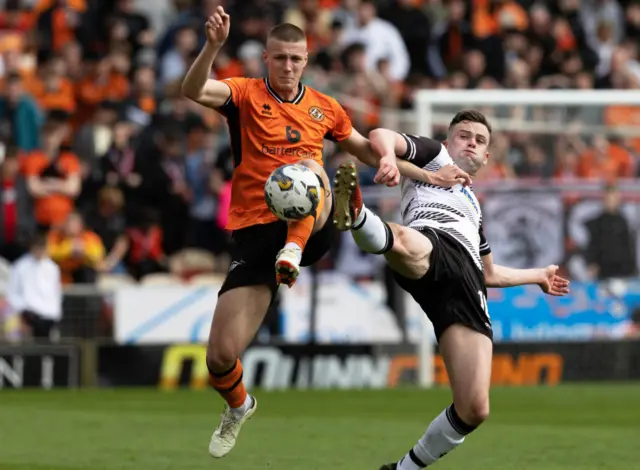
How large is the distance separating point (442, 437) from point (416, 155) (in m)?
1.68

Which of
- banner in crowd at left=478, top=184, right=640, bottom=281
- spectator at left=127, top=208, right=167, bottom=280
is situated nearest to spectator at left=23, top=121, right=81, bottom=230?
spectator at left=127, top=208, right=167, bottom=280

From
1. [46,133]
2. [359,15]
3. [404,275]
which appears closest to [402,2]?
[359,15]

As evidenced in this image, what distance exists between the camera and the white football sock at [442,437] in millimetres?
Answer: 8062

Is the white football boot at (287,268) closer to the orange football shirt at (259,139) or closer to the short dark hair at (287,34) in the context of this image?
the orange football shirt at (259,139)

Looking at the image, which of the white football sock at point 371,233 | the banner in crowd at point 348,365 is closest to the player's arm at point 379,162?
the white football sock at point 371,233

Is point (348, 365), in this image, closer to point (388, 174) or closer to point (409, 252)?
point (409, 252)

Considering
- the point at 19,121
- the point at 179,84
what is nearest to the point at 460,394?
the point at 19,121

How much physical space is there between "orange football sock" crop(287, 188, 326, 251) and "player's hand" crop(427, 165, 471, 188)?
664 mm

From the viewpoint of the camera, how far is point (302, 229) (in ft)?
Answer: 28.2

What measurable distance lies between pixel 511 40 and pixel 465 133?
14890 mm

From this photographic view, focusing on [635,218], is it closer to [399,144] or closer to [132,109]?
[132,109]

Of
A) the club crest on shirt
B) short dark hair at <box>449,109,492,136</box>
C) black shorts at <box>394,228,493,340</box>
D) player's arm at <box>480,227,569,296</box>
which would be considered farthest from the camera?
the club crest on shirt

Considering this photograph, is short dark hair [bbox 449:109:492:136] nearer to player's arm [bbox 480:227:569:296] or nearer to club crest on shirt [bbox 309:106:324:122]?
player's arm [bbox 480:227:569:296]

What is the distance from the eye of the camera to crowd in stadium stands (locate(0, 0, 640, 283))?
19.2m
